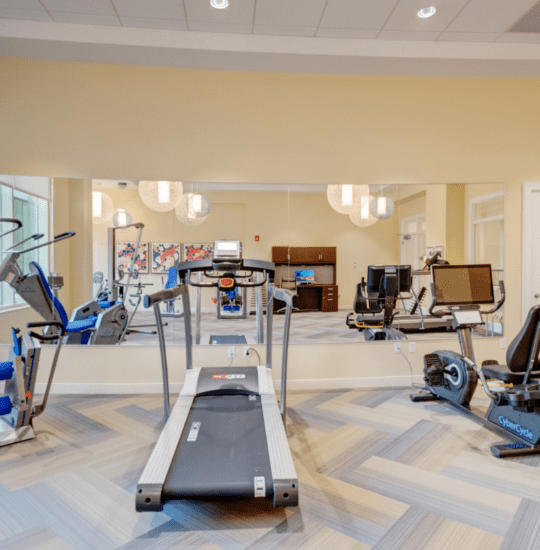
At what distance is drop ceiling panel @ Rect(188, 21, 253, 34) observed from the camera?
3.25 m

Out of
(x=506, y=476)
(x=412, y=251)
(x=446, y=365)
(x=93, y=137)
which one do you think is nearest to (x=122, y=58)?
(x=93, y=137)

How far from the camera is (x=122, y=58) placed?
3516 mm

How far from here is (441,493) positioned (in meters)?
2.16

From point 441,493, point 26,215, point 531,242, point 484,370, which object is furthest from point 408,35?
point 26,215

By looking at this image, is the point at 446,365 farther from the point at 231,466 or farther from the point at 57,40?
the point at 57,40

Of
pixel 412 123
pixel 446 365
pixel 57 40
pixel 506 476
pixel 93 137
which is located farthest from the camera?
pixel 412 123

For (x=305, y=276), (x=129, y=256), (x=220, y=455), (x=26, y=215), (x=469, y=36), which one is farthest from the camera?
(x=305, y=276)

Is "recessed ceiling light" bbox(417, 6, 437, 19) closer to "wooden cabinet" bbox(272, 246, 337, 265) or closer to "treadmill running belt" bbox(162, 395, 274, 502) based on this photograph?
"wooden cabinet" bbox(272, 246, 337, 265)

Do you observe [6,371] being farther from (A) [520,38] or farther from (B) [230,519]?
(A) [520,38]

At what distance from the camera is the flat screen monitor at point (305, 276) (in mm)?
4117

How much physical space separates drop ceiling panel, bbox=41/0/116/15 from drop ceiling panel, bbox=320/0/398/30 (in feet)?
5.68

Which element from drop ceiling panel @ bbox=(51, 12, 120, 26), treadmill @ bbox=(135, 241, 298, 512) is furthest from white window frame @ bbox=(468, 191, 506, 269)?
drop ceiling panel @ bbox=(51, 12, 120, 26)

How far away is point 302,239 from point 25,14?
3.03m

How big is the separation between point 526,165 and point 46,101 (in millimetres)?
4822
